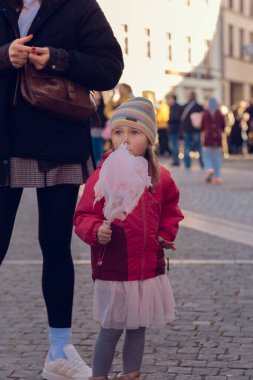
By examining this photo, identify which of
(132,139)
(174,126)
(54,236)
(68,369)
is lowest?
(174,126)

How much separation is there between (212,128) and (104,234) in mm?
14603

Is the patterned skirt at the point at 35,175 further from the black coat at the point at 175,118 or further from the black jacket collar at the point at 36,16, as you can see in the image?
the black coat at the point at 175,118

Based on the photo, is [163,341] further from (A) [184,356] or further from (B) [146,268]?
(B) [146,268]

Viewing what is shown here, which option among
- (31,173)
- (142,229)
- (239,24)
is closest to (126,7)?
(31,173)

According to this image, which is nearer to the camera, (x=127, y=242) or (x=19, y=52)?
(x=127, y=242)

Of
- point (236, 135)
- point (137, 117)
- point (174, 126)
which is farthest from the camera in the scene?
point (236, 135)

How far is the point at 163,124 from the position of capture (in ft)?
88.3

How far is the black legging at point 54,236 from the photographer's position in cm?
435

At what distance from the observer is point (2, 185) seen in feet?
14.1

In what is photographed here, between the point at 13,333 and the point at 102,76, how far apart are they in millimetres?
1719

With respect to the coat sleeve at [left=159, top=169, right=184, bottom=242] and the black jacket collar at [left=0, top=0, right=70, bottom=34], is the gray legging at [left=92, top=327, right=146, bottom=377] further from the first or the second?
the black jacket collar at [left=0, top=0, right=70, bottom=34]

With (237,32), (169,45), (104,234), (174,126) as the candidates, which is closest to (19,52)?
(104,234)

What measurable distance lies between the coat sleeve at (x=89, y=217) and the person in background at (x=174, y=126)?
67.2 feet

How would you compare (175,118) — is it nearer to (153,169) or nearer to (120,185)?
(153,169)
